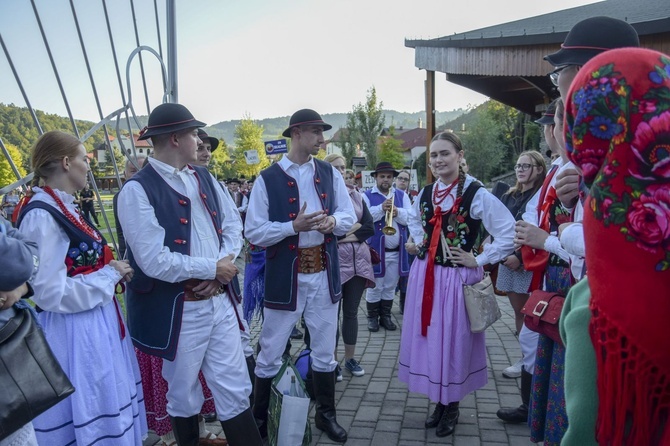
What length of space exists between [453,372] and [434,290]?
1.95 feet

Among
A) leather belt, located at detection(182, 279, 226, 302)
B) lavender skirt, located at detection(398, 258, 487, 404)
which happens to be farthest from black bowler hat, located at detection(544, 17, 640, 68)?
leather belt, located at detection(182, 279, 226, 302)

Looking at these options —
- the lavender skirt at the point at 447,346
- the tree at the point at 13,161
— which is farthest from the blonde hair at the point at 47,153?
the lavender skirt at the point at 447,346

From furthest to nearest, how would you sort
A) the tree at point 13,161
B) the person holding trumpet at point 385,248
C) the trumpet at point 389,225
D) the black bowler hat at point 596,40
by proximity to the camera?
the person holding trumpet at point 385,248 → the trumpet at point 389,225 → the tree at point 13,161 → the black bowler hat at point 596,40

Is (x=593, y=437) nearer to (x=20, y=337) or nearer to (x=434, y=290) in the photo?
(x=20, y=337)

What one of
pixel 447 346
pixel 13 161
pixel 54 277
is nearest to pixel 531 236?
pixel 447 346

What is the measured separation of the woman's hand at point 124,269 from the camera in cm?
279

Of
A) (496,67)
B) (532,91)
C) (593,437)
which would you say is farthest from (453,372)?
(532,91)

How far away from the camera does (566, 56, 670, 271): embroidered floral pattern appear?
1.00m

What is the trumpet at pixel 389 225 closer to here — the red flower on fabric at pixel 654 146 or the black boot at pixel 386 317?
the black boot at pixel 386 317

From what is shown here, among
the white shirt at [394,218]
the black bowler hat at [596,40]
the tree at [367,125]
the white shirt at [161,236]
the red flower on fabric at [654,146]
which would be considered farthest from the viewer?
the tree at [367,125]

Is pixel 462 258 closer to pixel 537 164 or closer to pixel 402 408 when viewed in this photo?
pixel 402 408

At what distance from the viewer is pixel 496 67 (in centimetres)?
961

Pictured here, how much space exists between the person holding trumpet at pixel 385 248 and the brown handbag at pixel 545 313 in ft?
12.0

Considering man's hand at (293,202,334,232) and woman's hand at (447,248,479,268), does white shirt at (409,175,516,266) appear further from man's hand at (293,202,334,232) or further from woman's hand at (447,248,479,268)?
man's hand at (293,202,334,232)
